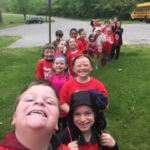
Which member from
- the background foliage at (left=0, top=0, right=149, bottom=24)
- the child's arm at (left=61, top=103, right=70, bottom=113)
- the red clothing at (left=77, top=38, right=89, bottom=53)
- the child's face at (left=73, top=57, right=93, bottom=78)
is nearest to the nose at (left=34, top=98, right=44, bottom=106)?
the child's arm at (left=61, top=103, right=70, bottom=113)

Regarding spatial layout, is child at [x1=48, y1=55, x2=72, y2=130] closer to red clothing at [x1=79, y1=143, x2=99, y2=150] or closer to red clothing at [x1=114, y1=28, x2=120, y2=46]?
red clothing at [x1=79, y1=143, x2=99, y2=150]

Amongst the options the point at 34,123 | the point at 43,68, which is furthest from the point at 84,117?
the point at 43,68

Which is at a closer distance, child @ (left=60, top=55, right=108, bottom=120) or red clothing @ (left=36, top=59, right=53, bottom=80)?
child @ (left=60, top=55, right=108, bottom=120)

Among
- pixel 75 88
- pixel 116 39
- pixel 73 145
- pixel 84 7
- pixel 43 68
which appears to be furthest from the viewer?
pixel 84 7

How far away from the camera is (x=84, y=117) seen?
6.43 feet

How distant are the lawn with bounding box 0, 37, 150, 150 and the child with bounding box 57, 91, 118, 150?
6.60 feet

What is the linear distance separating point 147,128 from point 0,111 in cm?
316

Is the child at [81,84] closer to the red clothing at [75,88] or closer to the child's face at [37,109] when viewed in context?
the red clothing at [75,88]

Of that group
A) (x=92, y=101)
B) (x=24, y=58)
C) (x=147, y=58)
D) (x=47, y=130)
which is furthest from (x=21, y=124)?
(x=24, y=58)

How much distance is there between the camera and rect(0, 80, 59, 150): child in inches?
48.9

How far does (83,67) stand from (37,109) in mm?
1945

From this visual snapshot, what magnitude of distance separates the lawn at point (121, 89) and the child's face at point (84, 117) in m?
2.12

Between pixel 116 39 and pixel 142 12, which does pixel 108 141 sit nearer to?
pixel 116 39

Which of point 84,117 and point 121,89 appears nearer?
point 84,117
